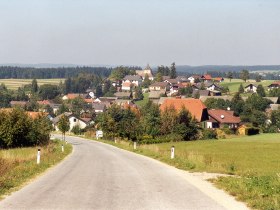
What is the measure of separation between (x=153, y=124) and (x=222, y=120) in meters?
31.6

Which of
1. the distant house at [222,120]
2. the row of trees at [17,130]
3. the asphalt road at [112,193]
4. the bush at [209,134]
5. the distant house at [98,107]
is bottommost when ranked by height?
the distant house at [98,107]

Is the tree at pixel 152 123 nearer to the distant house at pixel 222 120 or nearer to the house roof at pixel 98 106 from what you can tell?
the distant house at pixel 222 120

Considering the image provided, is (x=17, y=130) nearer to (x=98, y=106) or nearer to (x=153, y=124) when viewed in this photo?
(x=153, y=124)

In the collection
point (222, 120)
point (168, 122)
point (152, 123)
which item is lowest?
point (222, 120)

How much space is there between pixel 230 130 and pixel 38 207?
81617 mm

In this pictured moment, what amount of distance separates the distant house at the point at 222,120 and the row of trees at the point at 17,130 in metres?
59.1

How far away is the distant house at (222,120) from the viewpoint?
3984 inches

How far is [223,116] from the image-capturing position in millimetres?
103500

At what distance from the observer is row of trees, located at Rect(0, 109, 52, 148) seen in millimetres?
42500

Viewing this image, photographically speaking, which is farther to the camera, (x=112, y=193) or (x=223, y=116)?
(x=223, y=116)

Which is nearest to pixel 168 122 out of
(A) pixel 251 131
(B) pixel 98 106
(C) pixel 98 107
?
(A) pixel 251 131

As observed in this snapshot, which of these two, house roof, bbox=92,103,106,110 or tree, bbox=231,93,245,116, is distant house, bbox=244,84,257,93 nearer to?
house roof, bbox=92,103,106,110

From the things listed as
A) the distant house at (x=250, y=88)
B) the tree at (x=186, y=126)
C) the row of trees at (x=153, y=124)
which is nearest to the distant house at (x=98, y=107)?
the distant house at (x=250, y=88)

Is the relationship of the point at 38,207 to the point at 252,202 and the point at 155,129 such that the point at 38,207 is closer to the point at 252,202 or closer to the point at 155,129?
the point at 252,202
